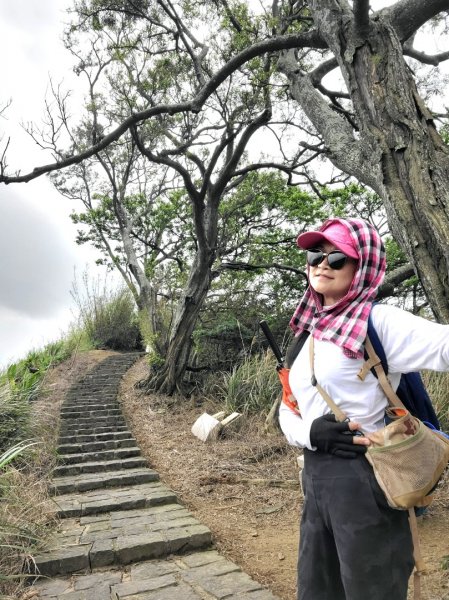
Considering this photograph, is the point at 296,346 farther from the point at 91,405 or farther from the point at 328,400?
the point at 91,405

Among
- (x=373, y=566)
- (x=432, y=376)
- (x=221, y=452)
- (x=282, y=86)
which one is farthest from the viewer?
(x=282, y=86)

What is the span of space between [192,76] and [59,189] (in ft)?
35.1

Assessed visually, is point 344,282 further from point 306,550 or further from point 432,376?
point 432,376

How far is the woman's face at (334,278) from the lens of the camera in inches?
68.7

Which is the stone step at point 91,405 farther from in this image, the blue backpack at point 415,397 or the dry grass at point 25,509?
the blue backpack at point 415,397

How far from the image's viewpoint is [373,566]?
152 centimetres

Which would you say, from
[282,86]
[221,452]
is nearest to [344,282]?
[221,452]

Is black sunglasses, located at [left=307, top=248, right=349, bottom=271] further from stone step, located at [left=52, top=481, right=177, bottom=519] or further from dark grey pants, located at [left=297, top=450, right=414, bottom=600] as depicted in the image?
stone step, located at [left=52, top=481, right=177, bottom=519]

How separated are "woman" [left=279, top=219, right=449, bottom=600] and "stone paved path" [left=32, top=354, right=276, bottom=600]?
5.84 feet

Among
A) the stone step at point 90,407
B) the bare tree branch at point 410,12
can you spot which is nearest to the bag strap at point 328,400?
the bare tree branch at point 410,12

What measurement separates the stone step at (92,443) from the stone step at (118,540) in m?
2.54

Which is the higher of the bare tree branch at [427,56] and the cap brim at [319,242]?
the bare tree branch at [427,56]

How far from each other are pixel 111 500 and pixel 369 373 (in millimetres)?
4459

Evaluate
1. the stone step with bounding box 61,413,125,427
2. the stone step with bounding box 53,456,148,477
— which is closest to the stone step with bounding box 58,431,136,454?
the stone step with bounding box 53,456,148,477
